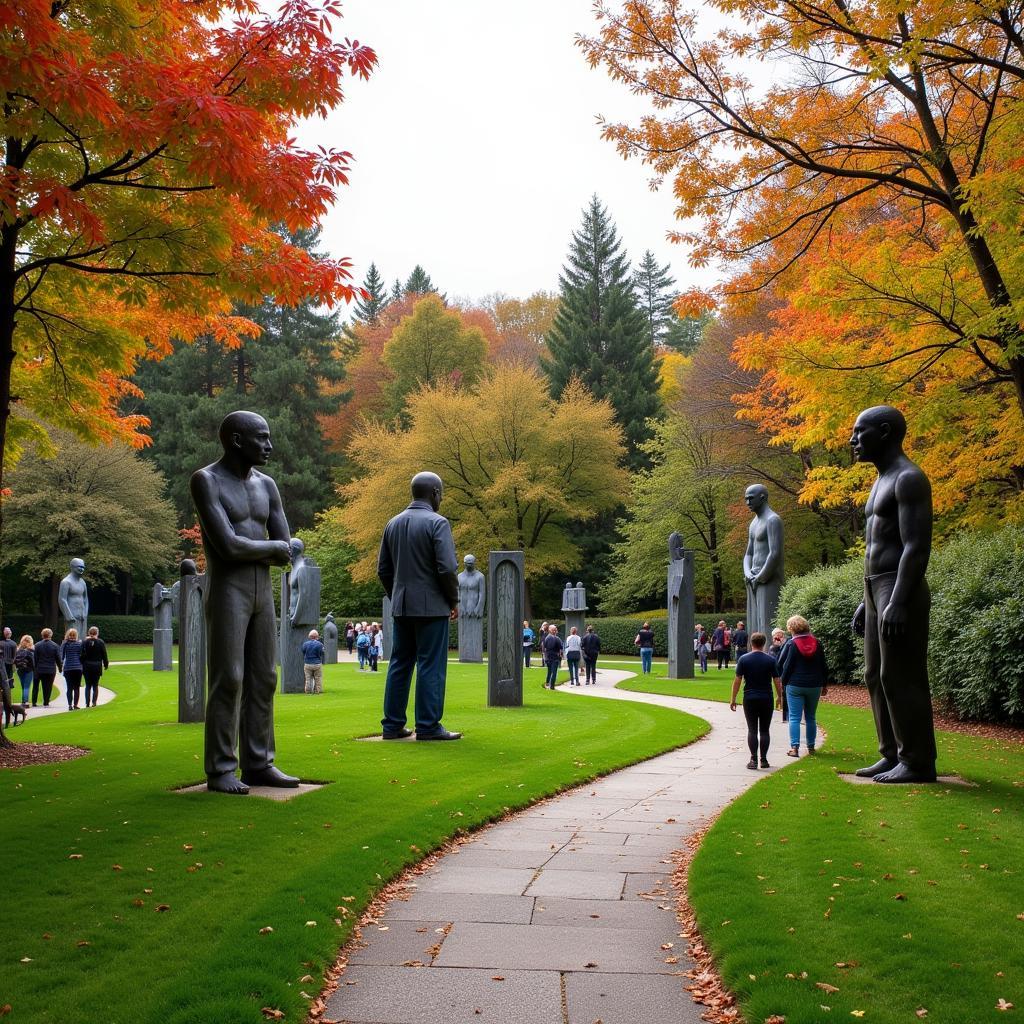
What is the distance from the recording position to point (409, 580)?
12.0m

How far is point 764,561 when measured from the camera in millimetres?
20266

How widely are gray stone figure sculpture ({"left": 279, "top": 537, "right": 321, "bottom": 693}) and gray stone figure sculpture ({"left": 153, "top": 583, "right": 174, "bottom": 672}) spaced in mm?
10175

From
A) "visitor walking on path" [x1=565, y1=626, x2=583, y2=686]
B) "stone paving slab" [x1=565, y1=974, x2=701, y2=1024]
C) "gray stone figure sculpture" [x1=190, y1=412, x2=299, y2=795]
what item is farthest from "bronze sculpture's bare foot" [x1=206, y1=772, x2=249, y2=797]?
"visitor walking on path" [x1=565, y1=626, x2=583, y2=686]

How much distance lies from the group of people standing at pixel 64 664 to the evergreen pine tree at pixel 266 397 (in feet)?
114

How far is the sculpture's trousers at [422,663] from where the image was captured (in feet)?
39.2

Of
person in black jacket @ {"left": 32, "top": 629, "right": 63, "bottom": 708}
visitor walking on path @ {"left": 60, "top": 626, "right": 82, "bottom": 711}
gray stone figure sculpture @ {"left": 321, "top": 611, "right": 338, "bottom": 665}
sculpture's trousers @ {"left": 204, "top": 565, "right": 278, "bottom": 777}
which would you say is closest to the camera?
sculpture's trousers @ {"left": 204, "top": 565, "right": 278, "bottom": 777}

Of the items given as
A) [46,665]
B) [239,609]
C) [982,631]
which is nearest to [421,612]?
[239,609]

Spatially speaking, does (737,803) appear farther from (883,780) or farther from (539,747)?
(539,747)

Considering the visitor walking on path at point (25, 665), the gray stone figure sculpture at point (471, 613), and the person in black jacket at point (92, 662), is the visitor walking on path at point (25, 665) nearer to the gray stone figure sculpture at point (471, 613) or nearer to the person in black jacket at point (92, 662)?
the person in black jacket at point (92, 662)

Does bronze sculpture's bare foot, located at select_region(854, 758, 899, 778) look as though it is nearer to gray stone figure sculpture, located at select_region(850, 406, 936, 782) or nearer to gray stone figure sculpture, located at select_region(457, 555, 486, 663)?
gray stone figure sculpture, located at select_region(850, 406, 936, 782)

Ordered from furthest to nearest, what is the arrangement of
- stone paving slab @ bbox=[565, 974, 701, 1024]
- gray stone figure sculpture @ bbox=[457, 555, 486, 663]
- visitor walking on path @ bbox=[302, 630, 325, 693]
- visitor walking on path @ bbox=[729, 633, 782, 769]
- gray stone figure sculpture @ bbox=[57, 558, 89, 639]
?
1. gray stone figure sculpture @ bbox=[457, 555, 486, 663]
2. gray stone figure sculpture @ bbox=[57, 558, 89, 639]
3. visitor walking on path @ bbox=[302, 630, 325, 693]
4. visitor walking on path @ bbox=[729, 633, 782, 769]
5. stone paving slab @ bbox=[565, 974, 701, 1024]

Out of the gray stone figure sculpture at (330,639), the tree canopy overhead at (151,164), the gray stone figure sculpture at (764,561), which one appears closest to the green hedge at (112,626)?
the gray stone figure sculpture at (330,639)

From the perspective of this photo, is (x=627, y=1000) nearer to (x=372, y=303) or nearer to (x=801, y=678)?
(x=801, y=678)

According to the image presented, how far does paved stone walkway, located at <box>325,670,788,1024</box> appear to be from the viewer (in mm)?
4422
